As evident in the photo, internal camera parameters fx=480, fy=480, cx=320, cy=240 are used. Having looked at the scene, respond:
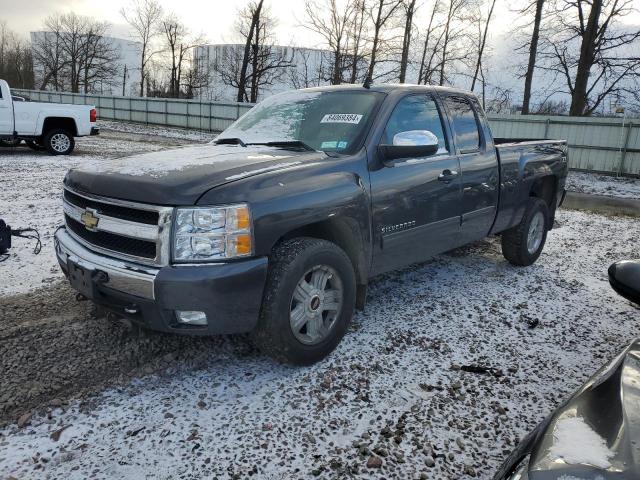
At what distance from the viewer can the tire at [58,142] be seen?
13.4 m

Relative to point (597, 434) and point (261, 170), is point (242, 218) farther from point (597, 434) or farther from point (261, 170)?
point (597, 434)

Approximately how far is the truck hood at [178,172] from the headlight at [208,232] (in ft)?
0.29

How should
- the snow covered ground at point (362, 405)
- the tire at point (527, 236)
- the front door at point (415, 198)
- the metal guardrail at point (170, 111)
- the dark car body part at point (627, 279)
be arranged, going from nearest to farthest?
the dark car body part at point (627, 279) → the snow covered ground at point (362, 405) → the front door at point (415, 198) → the tire at point (527, 236) → the metal guardrail at point (170, 111)

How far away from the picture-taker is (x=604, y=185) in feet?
46.9

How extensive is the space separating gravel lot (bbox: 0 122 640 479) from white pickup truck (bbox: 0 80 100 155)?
1024cm

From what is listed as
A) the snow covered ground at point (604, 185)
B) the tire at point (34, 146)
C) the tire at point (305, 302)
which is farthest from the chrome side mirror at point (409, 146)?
the tire at point (34, 146)

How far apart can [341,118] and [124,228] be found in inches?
70.3

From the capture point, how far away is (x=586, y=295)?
4656 mm

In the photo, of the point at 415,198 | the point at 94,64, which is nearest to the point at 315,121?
the point at 415,198

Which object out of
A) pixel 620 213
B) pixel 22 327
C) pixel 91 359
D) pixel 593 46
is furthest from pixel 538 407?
pixel 593 46

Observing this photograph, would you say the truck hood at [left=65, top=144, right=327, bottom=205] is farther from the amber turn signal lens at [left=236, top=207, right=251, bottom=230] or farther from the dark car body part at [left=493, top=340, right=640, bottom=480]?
the dark car body part at [left=493, top=340, right=640, bottom=480]

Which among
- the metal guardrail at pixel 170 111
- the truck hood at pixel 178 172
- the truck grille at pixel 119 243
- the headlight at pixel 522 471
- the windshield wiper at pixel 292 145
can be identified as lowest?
the headlight at pixel 522 471

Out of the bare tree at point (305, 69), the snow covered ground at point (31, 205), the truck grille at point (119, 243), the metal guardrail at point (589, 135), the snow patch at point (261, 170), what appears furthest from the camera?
the bare tree at point (305, 69)

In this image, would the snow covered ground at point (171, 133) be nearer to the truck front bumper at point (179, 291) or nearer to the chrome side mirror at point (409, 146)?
the chrome side mirror at point (409, 146)
